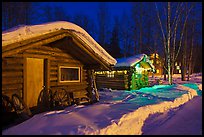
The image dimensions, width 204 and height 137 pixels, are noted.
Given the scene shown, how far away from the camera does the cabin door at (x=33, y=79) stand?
390 inches

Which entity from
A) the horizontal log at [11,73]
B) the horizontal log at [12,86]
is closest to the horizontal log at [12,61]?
the horizontal log at [11,73]

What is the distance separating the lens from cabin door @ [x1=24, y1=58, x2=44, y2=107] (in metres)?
9.89

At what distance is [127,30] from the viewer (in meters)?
47.8

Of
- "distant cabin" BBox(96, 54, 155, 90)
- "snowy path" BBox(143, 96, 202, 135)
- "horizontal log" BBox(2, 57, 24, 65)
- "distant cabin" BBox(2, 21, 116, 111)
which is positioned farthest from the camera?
"distant cabin" BBox(96, 54, 155, 90)

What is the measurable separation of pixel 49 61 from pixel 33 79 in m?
1.20

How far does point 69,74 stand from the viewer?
12398 millimetres

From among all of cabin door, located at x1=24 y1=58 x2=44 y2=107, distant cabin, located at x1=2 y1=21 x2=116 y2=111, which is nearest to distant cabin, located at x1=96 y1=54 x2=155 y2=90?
distant cabin, located at x1=2 y1=21 x2=116 y2=111

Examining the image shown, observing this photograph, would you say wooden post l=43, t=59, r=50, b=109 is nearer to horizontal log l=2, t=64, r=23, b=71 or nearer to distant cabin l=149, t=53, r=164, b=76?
horizontal log l=2, t=64, r=23, b=71

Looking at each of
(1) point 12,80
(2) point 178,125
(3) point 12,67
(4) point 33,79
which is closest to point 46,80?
(4) point 33,79

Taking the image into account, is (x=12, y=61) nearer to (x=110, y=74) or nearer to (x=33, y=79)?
(x=33, y=79)

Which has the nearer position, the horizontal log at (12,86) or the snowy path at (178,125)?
the snowy path at (178,125)

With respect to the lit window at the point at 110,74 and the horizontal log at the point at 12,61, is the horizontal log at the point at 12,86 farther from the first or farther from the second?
the lit window at the point at 110,74

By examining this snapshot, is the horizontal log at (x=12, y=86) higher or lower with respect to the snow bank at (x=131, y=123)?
higher

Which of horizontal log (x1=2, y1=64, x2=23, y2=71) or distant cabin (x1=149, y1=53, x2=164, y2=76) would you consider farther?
distant cabin (x1=149, y1=53, x2=164, y2=76)
